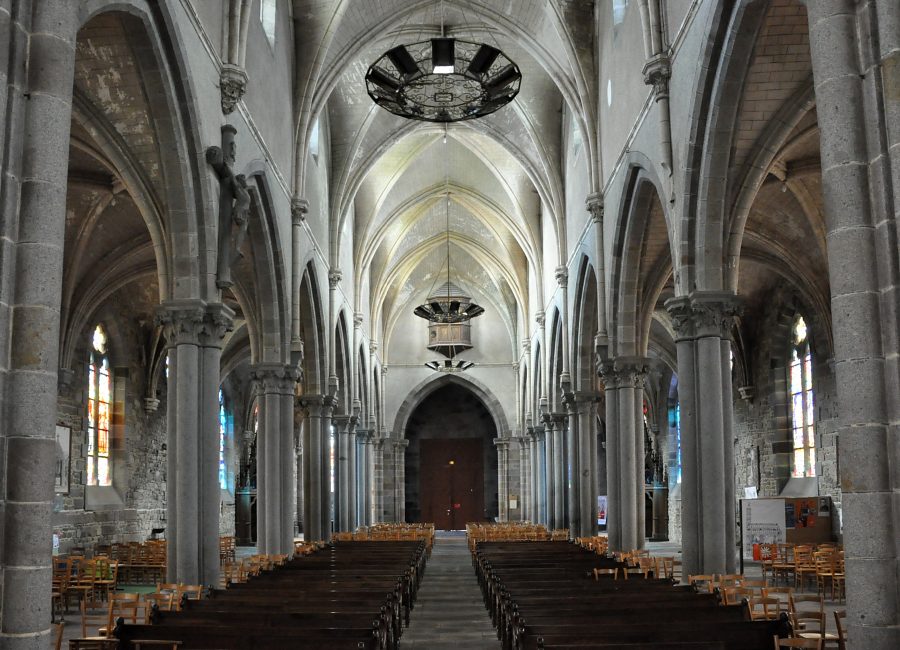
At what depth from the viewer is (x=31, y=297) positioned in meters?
7.77

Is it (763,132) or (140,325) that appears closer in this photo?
(763,132)

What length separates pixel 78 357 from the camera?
2648 centimetres

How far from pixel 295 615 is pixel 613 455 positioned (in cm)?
1445

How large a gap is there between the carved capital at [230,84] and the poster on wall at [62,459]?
11492 millimetres

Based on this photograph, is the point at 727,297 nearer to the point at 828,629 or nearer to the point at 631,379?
the point at 828,629

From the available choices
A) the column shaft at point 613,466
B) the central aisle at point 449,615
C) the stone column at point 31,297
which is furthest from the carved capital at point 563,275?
the stone column at point 31,297

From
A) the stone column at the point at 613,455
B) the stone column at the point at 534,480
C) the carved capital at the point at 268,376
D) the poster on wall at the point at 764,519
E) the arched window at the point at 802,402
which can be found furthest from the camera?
the stone column at the point at 534,480

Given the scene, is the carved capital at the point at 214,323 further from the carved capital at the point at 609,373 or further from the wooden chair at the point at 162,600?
the carved capital at the point at 609,373

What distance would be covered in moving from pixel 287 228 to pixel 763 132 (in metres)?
12.0

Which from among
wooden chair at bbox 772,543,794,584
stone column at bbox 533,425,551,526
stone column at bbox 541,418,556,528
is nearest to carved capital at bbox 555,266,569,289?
stone column at bbox 541,418,556,528

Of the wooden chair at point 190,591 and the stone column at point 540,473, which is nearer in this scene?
the wooden chair at point 190,591

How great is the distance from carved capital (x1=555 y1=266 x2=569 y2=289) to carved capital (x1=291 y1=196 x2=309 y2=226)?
30.2 ft

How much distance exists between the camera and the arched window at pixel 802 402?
2716 cm

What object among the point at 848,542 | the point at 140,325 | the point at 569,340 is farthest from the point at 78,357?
the point at 848,542
